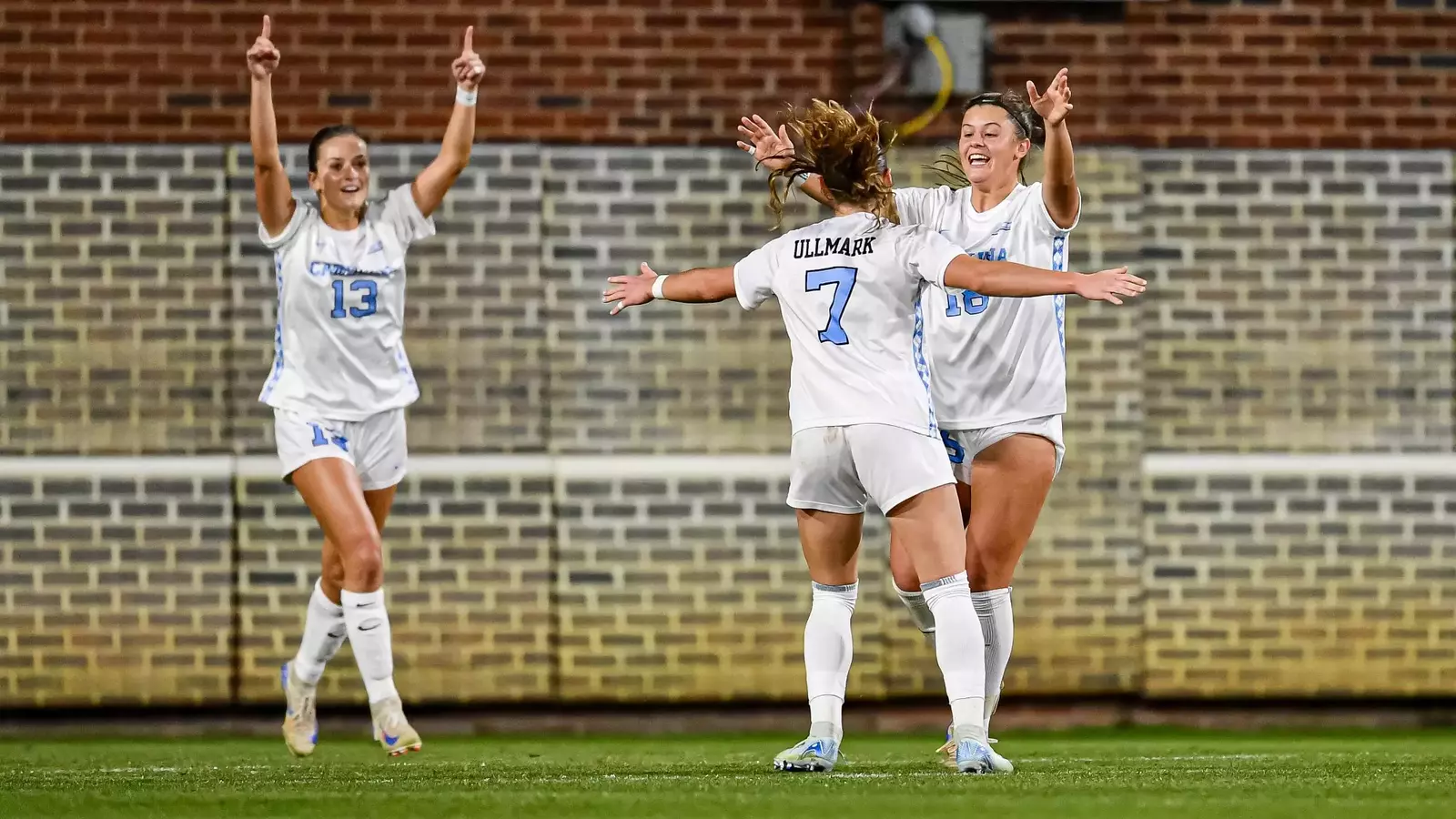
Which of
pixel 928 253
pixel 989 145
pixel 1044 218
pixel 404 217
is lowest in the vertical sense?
pixel 928 253

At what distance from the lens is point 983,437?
562 centimetres

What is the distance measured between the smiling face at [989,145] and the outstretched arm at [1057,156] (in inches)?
5.9

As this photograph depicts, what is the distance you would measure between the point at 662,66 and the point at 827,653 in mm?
3779

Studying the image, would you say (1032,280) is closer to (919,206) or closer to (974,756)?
(919,206)

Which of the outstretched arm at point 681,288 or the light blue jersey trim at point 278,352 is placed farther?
the light blue jersey trim at point 278,352

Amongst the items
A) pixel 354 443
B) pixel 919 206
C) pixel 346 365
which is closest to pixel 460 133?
pixel 346 365

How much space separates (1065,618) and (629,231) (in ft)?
8.44

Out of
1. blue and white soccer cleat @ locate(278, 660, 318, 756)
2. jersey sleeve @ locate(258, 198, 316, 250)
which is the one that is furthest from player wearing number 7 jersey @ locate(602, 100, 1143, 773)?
blue and white soccer cleat @ locate(278, 660, 318, 756)

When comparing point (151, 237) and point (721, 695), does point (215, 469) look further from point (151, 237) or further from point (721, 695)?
point (721, 695)

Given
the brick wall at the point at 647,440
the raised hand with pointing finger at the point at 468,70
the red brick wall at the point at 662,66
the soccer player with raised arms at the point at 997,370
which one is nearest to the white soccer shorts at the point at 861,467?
the soccer player with raised arms at the point at 997,370

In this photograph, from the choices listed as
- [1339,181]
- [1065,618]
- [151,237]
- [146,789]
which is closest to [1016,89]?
[1339,181]

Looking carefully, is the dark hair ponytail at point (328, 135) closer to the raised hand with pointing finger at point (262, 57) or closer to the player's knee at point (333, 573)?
the raised hand with pointing finger at point (262, 57)

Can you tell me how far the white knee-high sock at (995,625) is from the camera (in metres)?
5.61

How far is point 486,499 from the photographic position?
26.3 feet
